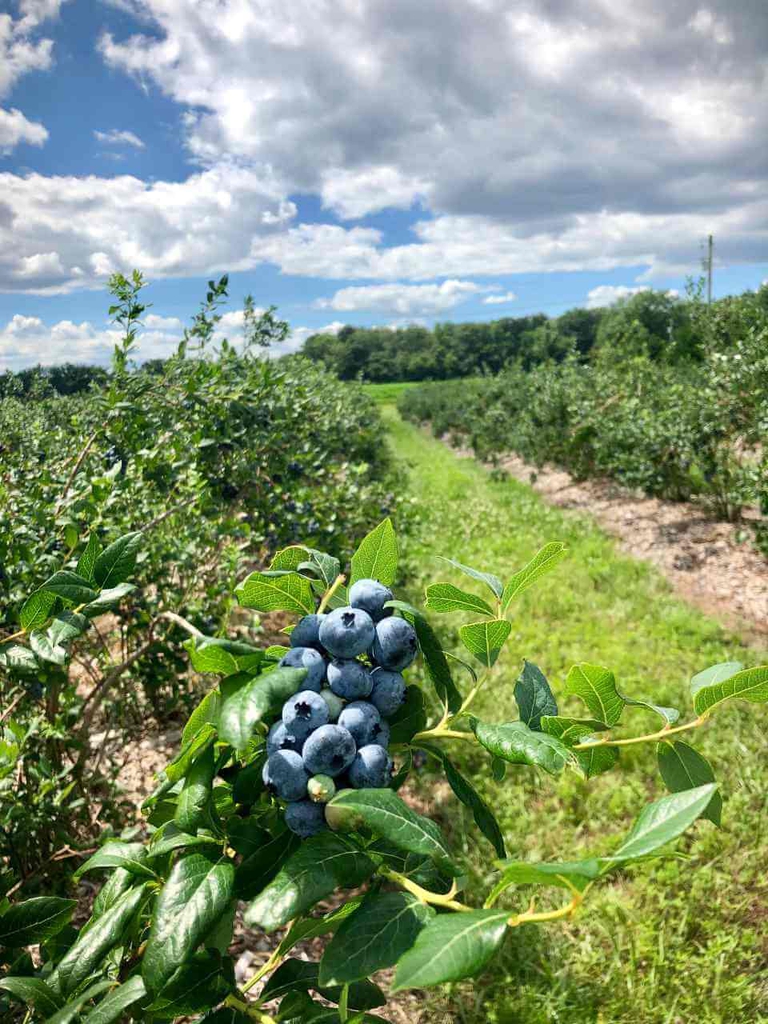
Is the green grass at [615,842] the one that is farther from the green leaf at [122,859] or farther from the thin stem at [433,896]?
the green leaf at [122,859]

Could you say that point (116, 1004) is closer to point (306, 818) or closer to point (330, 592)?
point (306, 818)

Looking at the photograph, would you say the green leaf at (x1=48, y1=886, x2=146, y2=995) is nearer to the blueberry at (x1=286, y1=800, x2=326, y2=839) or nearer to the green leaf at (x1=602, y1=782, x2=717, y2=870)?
the blueberry at (x1=286, y1=800, x2=326, y2=839)

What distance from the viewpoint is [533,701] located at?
2.30 ft

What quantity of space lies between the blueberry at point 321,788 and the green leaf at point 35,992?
56cm

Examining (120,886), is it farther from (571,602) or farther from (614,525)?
(614,525)

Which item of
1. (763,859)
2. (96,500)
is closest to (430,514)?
(763,859)

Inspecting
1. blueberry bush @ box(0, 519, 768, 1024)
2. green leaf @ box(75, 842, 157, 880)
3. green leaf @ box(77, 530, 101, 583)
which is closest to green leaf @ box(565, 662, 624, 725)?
blueberry bush @ box(0, 519, 768, 1024)

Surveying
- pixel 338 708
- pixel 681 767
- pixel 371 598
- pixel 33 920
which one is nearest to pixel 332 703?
pixel 338 708

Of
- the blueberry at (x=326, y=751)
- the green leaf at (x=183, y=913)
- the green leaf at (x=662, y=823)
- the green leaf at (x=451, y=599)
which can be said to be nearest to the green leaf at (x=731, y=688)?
the green leaf at (x=662, y=823)

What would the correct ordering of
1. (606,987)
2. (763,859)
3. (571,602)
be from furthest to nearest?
(571,602) < (763,859) < (606,987)

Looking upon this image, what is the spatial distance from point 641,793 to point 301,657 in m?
3.06

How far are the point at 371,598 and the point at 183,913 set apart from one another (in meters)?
0.34

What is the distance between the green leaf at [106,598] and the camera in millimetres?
851

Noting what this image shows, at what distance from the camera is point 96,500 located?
6.42ft
